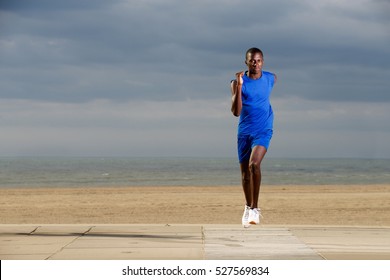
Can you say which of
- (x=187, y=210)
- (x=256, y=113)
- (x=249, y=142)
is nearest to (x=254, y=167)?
(x=249, y=142)

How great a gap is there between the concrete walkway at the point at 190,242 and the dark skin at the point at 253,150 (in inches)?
18.5

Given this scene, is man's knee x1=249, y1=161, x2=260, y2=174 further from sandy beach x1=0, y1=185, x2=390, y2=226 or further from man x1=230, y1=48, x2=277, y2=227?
sandy beach x1=0, y1=185, x2=390, y2=226

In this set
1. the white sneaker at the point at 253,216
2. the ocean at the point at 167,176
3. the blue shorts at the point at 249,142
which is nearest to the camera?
the blue shorts at the point at 249,142

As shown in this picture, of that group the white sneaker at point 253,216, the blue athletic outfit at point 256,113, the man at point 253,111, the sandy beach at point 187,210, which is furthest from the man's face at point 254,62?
the sandy beach at point 187,210

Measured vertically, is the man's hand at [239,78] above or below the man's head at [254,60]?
below

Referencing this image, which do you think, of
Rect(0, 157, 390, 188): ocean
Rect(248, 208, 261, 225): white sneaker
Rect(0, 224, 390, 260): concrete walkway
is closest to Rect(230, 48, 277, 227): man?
Rect(248, 208, 261, 225): white sneaker

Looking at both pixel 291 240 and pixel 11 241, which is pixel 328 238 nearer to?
pixel 291 240

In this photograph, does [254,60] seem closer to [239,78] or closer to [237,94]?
[239,78]

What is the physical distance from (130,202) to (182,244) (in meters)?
17.2

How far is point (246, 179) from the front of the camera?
23.0 ft

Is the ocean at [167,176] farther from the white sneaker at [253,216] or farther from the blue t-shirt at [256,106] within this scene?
the blue t-shirt at [256,106]

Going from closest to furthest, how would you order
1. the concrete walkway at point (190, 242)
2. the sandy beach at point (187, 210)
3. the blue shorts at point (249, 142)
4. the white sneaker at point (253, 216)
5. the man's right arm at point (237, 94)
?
1. the concrete walkway at point (190, 242)
2. the man's right arm at point (237, 94)
3. the blue shorts at point (249, 142)
4. the white sneaker at point (253, 216)
5. the sandy beach at point (187, 210)

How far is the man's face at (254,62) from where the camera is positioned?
6484 millimetres

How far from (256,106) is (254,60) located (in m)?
0.46
